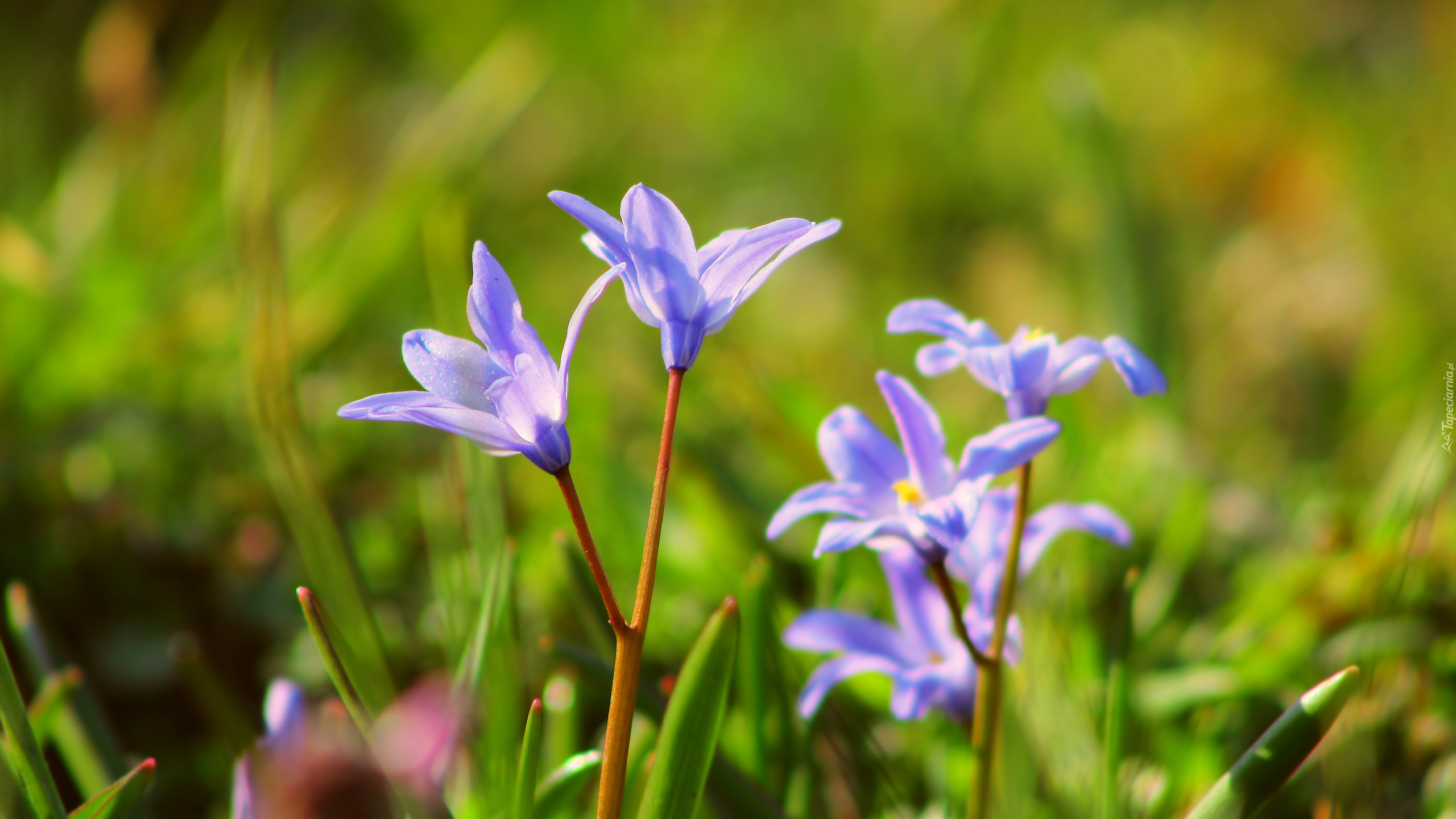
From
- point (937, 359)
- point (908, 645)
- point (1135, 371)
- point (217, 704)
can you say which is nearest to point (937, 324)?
point (937, 359)

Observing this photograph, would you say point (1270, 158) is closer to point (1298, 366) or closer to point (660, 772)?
point (1298, 366)

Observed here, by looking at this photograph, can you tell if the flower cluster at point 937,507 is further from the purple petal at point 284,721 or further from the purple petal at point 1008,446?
the purple petal at point 284,721

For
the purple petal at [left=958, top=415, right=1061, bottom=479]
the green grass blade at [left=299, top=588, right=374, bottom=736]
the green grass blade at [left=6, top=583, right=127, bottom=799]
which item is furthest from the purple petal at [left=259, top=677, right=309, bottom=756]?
the purple petal at [left=958, top=415, right=1061, bottom=479]

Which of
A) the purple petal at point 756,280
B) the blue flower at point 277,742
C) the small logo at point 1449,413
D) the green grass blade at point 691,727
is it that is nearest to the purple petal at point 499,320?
the purple petal at point 756,280

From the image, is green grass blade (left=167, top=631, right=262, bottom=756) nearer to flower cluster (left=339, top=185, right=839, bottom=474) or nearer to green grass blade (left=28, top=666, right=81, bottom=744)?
green grass blade (left=28, top=666, right=81, bottom=744)

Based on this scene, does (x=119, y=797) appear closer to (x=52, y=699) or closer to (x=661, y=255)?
(x=52, y=699)

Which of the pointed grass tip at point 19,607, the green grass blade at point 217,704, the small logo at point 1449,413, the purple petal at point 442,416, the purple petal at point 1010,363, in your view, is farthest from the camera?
the small logo at point 1449,413
